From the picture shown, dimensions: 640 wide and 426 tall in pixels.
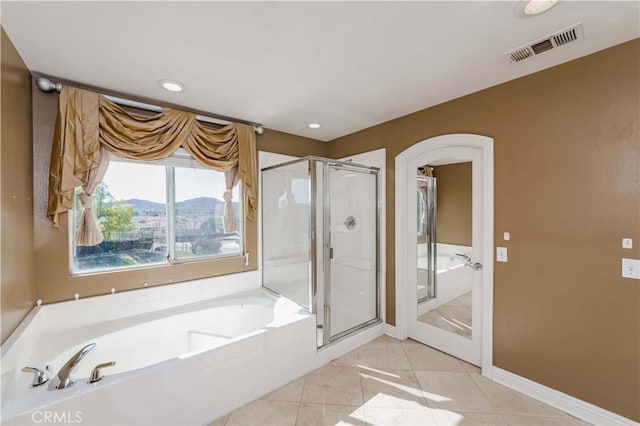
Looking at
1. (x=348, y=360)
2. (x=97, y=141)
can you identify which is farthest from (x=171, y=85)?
(x=348, y=360)

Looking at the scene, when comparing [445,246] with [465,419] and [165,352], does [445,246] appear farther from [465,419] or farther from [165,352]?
[165,352]

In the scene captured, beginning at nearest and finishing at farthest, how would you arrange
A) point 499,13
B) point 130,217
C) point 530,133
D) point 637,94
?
point 499,13, point 637,94, point 530,133, point 130,217

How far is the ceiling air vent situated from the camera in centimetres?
144

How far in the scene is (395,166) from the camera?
9.30 feet

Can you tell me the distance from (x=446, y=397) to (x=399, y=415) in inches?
17.4

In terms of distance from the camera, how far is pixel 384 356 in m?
2.48

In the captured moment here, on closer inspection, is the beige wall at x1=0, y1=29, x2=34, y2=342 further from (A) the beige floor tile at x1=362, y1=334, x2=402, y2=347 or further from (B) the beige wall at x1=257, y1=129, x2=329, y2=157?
(A) the beige floor tile at x1=362, y1=334, x2=402, y2=347

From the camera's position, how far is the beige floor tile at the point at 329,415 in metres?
1.69

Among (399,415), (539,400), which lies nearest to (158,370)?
(399,415)

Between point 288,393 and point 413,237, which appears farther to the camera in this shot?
point 413,237

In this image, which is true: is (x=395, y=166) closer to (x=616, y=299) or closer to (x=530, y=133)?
(x=530, y=133)

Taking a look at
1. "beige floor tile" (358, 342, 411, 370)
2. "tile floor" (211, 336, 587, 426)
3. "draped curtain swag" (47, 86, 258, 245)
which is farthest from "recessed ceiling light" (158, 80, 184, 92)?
"beige floor tile" (358, 342, 411, 370)

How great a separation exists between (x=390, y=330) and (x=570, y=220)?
199 centimetres

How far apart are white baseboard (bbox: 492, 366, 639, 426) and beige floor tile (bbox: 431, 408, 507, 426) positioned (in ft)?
1.37
